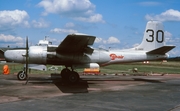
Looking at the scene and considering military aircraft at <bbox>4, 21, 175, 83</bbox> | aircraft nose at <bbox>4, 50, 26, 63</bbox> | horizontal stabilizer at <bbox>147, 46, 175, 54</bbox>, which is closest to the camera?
military aircraft at <bbox>4, 21, 175, 83</bbox>

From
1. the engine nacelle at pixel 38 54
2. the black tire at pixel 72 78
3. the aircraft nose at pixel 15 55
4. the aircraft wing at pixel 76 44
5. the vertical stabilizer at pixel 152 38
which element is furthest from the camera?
the vertical stabilizer at pixel 152 38

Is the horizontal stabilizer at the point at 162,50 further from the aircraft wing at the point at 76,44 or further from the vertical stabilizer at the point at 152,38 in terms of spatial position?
the aircraft wing at the point at 76,44

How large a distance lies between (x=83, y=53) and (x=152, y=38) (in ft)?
20.4

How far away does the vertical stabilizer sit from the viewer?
18.4 m

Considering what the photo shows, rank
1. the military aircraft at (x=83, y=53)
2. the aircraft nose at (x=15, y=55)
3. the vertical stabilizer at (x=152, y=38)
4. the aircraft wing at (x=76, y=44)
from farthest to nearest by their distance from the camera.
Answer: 1. the vertical stabilizer at (x=152, y=38)
2. the aircraft nose at (x=15, y=55)
3. the military aircraft at (x=83, y=53)
4. the aircraft wing at (x=76, y=44)

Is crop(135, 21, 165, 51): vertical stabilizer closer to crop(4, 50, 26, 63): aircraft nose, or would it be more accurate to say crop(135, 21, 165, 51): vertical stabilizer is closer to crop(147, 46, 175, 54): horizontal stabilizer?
crop(147, 46, 175, 54): horizontal stabilizer

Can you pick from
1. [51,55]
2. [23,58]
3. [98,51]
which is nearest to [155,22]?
[98,51]

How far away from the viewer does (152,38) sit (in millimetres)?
18422

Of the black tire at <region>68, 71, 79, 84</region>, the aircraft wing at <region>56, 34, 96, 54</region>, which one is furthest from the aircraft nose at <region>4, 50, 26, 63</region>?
the black tire at <region>68, 71, 79, 84</region>

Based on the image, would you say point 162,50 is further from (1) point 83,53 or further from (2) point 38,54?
(2) point 38,54

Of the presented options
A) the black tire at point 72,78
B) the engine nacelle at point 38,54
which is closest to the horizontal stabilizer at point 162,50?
the black tire at point 72,78

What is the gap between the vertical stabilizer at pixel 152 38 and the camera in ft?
60.3

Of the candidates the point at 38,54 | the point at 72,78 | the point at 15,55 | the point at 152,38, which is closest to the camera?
the point at 38,54

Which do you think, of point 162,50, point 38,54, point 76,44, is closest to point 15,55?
point 38,54
